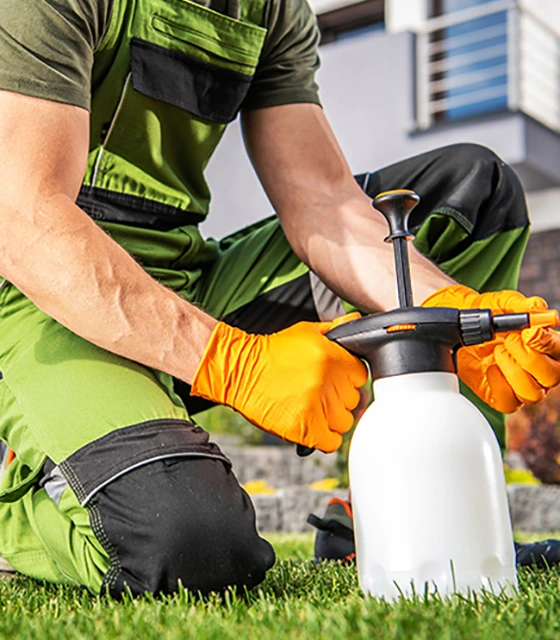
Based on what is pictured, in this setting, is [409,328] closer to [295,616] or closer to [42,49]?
[295,616]

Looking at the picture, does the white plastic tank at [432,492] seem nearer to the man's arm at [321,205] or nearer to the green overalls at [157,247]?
the green overalls at [157,247]

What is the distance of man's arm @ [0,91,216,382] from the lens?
1781 mm

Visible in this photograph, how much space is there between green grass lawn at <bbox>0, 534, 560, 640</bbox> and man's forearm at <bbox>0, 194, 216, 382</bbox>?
50cm

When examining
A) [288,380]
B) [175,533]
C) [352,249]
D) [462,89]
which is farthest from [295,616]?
[462,89]

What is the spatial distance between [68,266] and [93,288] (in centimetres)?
7

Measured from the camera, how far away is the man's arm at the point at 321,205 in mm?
2307

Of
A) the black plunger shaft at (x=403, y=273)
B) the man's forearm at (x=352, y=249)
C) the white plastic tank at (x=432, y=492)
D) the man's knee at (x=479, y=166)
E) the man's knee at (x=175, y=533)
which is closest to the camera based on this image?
the white plastic tank at (x=432, y=492)

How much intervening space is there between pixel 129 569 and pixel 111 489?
6.1 inches

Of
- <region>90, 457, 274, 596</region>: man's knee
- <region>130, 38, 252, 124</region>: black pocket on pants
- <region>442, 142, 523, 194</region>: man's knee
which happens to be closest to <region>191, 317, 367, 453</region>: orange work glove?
<region>90, 457, 274, 596</region>: man's knee

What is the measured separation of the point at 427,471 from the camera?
141cm

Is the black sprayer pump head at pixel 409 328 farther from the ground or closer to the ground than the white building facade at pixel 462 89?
farther from the ground

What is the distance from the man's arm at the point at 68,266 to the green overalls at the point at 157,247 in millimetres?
138

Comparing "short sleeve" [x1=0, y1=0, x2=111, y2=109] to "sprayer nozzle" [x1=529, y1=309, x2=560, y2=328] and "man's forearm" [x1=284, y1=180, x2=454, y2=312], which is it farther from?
"sprayer nozzle" [x1=529, y1=309, x2=560, y2=328]

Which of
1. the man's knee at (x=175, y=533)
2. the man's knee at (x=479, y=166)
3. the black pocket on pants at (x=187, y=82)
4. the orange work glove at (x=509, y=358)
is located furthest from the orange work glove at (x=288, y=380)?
the man's knee at (x=479, y=166)
